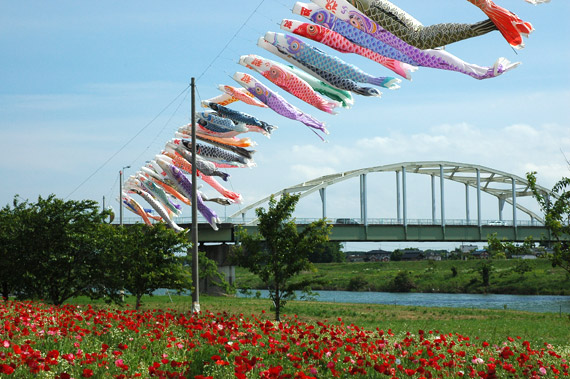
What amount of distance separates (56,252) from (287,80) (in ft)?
37.1

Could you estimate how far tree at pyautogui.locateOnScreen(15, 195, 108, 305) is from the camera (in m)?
26.7

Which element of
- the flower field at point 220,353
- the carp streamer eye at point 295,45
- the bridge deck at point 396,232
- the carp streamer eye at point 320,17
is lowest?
the flower field at point 220,353

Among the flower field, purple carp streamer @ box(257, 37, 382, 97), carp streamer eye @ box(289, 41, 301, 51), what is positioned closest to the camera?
the flower field

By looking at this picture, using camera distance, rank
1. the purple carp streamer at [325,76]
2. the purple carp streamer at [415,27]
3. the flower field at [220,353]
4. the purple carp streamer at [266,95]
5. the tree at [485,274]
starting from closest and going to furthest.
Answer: the flower field at [220,353] < the purple carp streamer at [415,27] < the purple carp streamer at [325,76] < the purple carp streamer at [266,95] < the tree at [485,274]

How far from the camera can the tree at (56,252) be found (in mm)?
26734

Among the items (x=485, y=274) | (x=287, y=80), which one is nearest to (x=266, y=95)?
(x=287, y=80)

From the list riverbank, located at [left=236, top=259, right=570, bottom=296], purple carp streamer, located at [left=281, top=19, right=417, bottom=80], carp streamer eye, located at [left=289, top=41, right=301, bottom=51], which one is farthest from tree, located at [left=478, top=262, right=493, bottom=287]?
purple carp streamer, located at [left=281, top=19, right=417, bottom=80]

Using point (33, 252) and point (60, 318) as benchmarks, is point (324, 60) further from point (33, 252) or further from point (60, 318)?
point (60, 318)

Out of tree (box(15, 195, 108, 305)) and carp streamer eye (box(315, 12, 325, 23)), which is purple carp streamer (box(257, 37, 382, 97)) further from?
tree (box(15, 195, 108, 305))

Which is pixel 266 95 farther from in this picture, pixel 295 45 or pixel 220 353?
pixel 220 353

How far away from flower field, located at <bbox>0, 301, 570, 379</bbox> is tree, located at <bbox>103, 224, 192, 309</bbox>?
1570 centimetres

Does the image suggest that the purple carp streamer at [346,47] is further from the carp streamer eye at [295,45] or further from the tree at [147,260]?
the tree at [147,260]

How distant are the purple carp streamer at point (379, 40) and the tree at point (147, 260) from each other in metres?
12.2

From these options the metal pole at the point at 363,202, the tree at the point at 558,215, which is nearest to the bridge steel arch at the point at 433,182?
the metal pole at the point at 363,202
